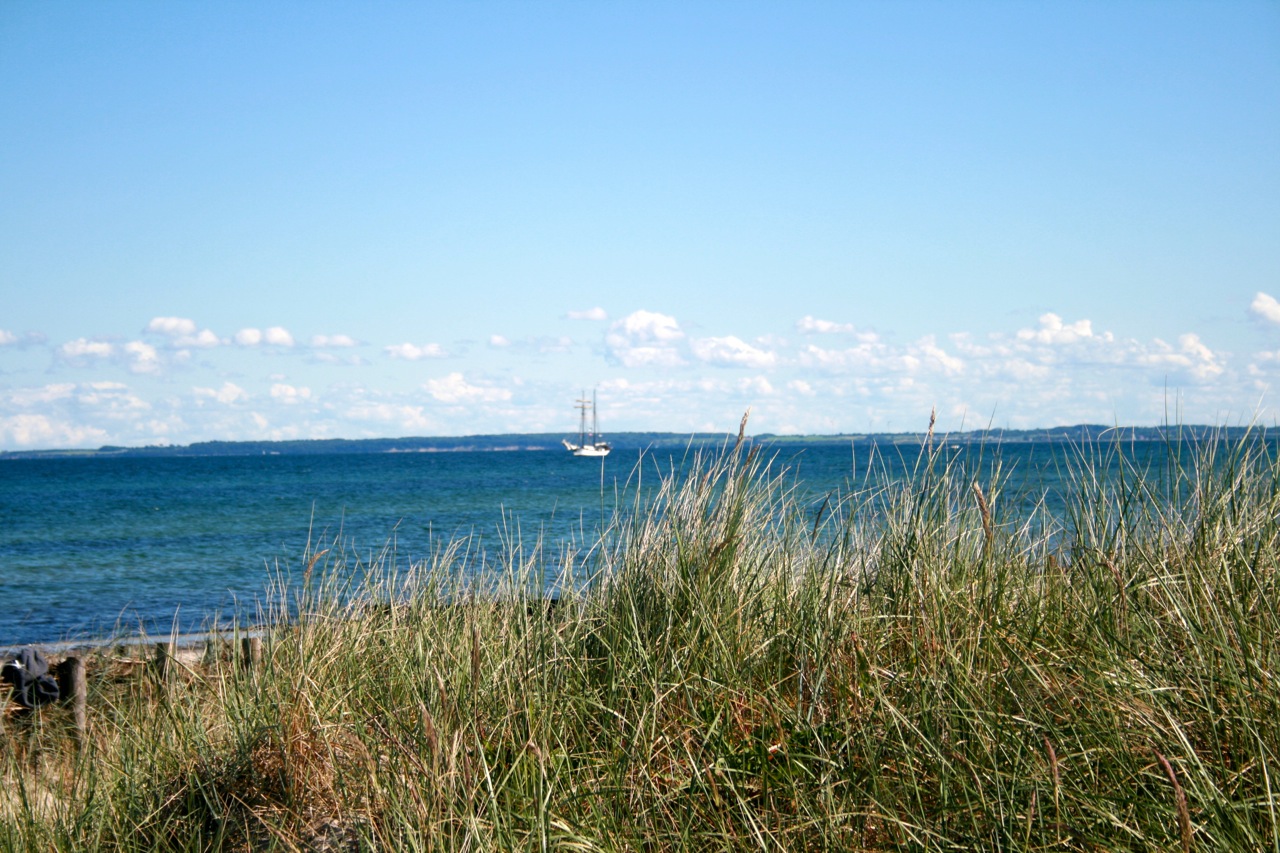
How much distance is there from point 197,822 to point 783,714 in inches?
83.2

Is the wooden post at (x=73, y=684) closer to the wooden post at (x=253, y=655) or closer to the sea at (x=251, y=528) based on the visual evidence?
the sea at (x=251, y=528)

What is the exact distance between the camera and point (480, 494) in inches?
1795

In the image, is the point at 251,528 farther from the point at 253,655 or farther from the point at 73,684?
the point at 253,655

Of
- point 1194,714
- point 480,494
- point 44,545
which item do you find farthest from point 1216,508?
point 480,494

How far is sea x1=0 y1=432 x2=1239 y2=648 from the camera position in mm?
6672

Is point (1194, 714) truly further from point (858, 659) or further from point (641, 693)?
point (641, 693)

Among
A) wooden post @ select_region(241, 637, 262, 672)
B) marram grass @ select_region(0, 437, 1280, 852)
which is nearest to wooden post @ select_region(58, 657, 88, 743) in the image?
wooden post @ select_region(241, 637, 262, 672)

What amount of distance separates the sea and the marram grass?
46cm

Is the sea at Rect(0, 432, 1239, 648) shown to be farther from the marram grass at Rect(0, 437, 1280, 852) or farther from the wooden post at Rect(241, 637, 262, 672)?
the marram grass at Rect(0, 437, 1280, 852)

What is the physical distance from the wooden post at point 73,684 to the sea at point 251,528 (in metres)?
0.49

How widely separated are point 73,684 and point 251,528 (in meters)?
23.9

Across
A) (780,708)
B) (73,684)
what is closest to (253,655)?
(73,684)

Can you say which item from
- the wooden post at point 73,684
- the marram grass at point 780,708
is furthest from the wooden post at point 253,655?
the wooden post at point 73,684

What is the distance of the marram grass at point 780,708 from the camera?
2510 mm
